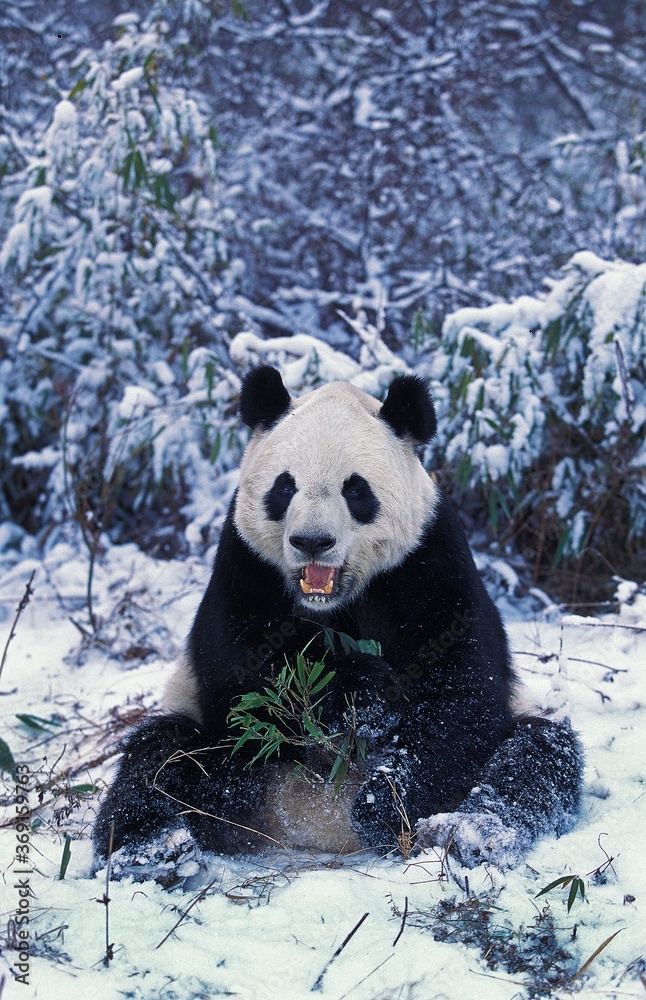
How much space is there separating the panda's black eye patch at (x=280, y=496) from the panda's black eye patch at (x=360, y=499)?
0.49 feet

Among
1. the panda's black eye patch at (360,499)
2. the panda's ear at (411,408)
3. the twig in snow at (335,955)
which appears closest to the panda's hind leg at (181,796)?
the twig in snow at (335,955)

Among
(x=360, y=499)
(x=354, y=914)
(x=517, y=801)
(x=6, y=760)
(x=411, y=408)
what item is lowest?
(x=6, y=760)

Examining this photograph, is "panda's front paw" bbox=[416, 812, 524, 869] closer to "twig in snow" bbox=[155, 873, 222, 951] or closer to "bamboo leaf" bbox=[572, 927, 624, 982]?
"bamboo leaf" bbox=[572, 927, 624, 982]

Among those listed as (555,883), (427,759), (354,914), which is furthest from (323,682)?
(555,883)

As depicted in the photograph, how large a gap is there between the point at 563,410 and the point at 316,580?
2.74 meters

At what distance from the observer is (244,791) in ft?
7.63

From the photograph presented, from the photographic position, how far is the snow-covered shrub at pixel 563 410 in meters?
4.27

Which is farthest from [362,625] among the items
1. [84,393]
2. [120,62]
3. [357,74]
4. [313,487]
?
[357,74]

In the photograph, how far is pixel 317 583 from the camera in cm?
228

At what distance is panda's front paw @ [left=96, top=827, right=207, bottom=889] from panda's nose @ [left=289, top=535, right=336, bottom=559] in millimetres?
784

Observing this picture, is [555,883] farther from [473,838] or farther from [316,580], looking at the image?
[316,580]

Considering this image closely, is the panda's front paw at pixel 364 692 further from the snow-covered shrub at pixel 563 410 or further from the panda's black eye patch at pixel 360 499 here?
the snow-covered shrub at pixel 563 410

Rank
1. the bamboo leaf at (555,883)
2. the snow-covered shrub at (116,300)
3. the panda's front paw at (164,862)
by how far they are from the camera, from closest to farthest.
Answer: the bamboo leaf at (555,883) → the panda's front paw at (164,862) → the snow-covered shrub at (116,300)

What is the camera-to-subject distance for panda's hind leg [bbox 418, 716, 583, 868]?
2119mm
